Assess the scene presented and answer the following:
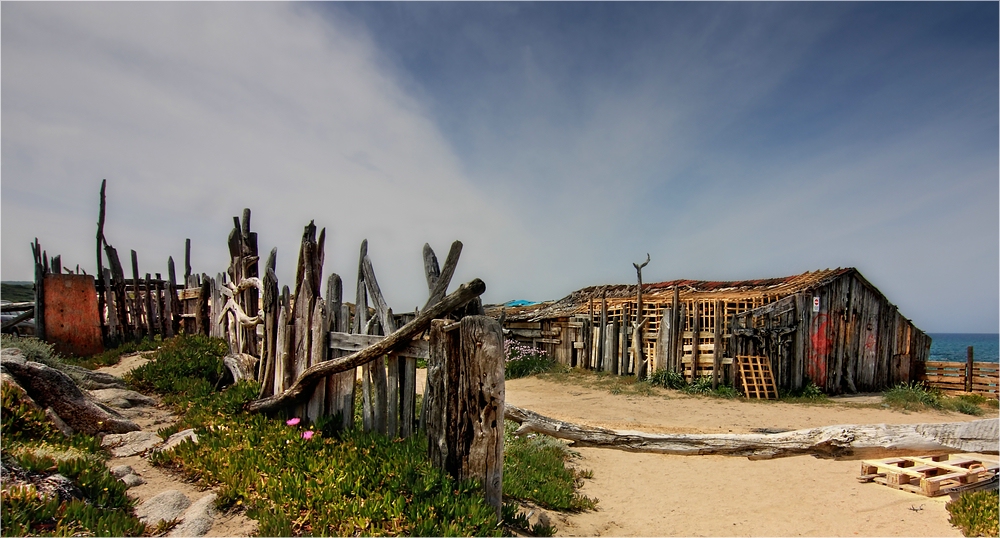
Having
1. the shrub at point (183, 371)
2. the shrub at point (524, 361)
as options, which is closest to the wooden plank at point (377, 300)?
the shrub at point (183, 371)

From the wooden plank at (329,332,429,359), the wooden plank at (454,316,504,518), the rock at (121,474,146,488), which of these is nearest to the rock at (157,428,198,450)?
the rock at (121,474,146,488)

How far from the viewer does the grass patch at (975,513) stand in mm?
5590

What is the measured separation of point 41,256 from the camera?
12.8 m

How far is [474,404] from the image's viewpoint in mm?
4293

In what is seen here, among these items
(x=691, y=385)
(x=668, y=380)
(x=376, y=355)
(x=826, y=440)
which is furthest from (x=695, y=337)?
(x=376, y=355)

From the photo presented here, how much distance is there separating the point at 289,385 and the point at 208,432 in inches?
37.6

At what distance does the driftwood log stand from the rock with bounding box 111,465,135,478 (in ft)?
4.00

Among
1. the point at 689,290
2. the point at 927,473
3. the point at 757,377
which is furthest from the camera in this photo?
the point at 689,290

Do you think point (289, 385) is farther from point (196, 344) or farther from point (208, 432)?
point (196, 344)

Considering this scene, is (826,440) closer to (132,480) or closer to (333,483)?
(333,483)

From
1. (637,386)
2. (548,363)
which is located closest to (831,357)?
(637,386)

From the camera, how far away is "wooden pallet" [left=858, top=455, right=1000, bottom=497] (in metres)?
7.23

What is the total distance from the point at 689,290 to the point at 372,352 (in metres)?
18.0

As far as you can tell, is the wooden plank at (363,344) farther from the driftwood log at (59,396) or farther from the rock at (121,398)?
the rock at (121,398)
